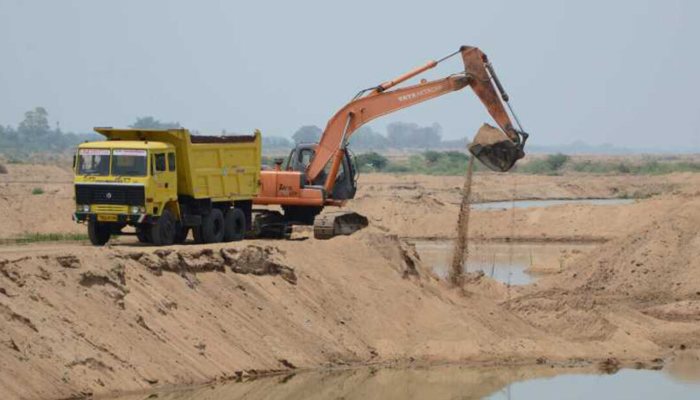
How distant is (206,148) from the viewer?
33219mm

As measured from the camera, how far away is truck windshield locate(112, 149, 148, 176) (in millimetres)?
30750

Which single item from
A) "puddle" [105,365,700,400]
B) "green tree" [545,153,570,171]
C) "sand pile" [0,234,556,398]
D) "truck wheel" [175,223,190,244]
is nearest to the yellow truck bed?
"truck wheel" [175,223,190,244]

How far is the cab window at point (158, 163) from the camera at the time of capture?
3089 centimetres

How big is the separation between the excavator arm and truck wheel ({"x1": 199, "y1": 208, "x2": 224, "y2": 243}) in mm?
4298

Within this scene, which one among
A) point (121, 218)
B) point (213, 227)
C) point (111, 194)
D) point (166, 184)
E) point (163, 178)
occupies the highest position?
point (163, 178)

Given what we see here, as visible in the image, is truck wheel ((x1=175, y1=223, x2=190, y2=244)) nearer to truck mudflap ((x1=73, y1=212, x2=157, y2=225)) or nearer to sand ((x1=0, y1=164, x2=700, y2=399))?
sand ((x1=0, y1=164, x2=700, y2=399))

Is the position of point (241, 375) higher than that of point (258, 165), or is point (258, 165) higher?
point (258, 165)

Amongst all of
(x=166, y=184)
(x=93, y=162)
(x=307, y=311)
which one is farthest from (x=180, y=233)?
(x=307, y=311)

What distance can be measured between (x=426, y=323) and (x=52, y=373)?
10422 millimetres

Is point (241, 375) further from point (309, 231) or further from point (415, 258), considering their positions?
point (309, 231)

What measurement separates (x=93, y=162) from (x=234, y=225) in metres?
4.90

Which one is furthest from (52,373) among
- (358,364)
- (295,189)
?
(295,189)

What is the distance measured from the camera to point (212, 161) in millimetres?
33469

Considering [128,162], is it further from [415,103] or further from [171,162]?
[415,103]
